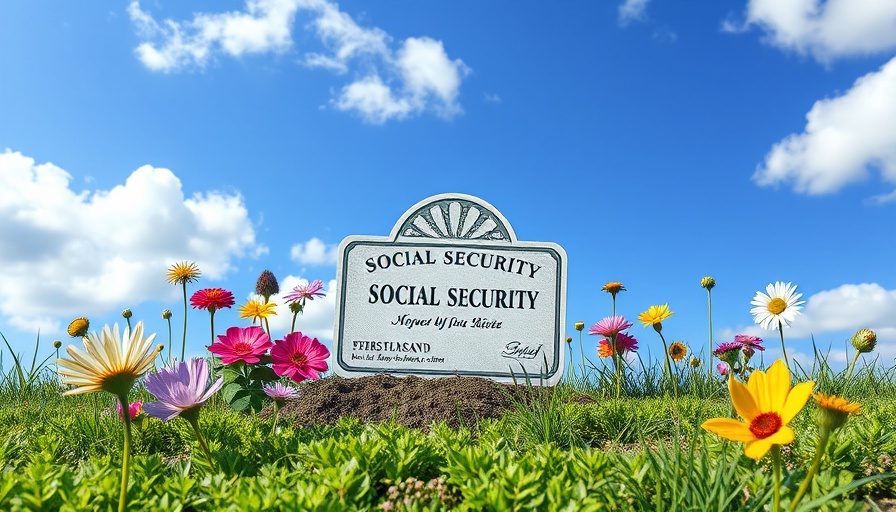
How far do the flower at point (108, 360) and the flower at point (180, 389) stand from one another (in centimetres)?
34

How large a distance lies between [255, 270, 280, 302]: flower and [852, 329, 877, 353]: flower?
500 cm

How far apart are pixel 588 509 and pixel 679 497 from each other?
388mm

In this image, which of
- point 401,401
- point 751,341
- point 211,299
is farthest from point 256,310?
point 751,341

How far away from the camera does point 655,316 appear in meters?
5.45

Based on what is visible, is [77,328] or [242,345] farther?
[77,328]

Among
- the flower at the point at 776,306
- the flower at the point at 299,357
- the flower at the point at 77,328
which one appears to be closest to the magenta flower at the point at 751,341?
the flower at the point at 776,306

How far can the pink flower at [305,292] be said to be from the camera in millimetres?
6066

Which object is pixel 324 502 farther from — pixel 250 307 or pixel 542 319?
pixel 542 319

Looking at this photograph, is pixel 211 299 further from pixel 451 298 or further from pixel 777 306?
pixel 777 306

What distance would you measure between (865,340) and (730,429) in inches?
132

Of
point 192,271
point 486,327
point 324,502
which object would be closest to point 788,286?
point 486,327

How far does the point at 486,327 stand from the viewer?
6840 mm

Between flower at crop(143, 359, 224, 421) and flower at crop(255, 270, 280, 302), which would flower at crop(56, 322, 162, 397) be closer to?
flower at crop(143, 359, 224, 421)

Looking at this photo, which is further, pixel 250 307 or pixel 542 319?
pixel 542 319
